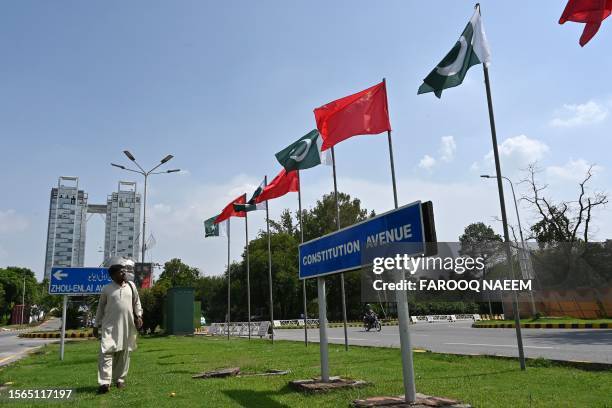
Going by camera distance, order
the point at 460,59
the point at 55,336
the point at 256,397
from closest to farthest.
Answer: the point at 256,397 < the point at 460,59 < the point at 55,336

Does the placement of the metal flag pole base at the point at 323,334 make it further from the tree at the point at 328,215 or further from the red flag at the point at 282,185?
the tree at the point at 328,215

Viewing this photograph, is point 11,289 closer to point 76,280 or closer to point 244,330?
point 244,330

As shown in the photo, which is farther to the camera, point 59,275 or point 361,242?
point 59,275

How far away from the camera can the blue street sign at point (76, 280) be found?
12.3 metres

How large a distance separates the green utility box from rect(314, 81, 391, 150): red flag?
19931mm

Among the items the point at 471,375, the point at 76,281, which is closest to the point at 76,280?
the point at 76,281

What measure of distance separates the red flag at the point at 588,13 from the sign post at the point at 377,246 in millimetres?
2967

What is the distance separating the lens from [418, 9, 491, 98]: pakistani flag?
832cm

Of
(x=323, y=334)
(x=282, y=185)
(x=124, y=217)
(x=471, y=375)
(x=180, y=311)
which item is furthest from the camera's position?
(x=124, y=217)

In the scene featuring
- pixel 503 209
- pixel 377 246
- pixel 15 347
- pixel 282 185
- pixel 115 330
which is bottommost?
pixel 15 347

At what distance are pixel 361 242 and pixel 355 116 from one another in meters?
3.58

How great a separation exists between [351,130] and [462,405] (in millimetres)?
5225

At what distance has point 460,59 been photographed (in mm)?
8500

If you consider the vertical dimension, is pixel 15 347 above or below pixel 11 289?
below
